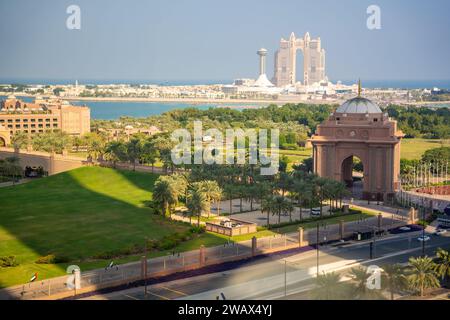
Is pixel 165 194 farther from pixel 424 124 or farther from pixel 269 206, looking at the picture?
pixel 424 124

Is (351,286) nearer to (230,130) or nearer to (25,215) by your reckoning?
(25,215)

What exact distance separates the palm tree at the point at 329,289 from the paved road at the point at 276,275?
13.7 feet

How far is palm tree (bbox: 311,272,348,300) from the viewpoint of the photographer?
3191 cm

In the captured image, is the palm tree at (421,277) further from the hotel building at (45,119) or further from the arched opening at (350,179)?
the hotel building at (45,119)

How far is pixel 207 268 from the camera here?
42219 millimetres

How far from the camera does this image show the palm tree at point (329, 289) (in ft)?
105

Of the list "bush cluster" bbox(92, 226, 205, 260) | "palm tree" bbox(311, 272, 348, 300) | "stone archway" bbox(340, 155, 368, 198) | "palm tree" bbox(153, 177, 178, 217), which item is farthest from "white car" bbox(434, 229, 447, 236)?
"palm tree" bbox(311, 272, 348, 300)

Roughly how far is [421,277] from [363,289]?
4333mm

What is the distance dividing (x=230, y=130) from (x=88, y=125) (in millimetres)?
31525

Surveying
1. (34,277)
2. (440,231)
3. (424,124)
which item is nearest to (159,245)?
(34,277)

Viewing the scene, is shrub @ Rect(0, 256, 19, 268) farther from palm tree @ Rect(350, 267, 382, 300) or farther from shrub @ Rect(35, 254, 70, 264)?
palm tree @ Rect(350, 267, 382, 300)

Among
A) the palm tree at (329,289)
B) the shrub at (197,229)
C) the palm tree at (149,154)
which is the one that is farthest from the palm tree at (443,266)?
the palm tree at (149,154)

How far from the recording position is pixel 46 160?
284 ft
